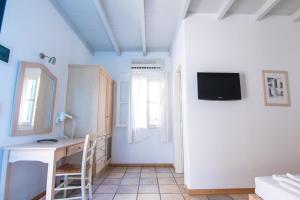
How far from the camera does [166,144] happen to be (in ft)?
13.4

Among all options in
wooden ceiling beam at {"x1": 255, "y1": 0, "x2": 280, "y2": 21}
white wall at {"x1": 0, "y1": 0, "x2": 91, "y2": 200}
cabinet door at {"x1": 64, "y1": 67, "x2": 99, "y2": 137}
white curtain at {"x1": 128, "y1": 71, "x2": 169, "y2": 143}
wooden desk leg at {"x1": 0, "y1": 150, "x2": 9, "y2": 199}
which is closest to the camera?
wooden desk leg at {"x1": 0, "y1": 150, "x2": 9, "y2": 199}

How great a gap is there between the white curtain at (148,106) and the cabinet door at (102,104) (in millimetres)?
760

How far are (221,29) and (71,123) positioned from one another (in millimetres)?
2990

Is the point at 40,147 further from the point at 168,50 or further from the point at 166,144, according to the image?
the point at 168,50

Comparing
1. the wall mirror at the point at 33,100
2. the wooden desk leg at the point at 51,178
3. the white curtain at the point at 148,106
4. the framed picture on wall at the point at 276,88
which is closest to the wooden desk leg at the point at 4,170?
the wall mirror at the point at 33,100

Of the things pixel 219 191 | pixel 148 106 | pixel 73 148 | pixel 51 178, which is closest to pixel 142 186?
pixel 219 191

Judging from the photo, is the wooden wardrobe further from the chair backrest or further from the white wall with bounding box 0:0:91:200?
the chair backrest

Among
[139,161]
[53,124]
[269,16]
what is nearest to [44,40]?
[53,124]

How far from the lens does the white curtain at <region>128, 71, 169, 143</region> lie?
4.01 metres

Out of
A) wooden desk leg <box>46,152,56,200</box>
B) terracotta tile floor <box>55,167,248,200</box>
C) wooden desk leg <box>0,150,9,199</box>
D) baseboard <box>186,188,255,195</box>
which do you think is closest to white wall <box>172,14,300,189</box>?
baseboard <box>186,188,255,195</box>

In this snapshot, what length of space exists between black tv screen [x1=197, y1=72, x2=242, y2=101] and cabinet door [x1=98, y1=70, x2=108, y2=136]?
1.75m

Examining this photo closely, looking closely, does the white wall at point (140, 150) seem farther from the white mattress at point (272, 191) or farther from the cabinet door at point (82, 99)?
the white mattress at point (272, 191)

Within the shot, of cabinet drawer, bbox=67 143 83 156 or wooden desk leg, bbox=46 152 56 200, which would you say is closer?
wooden desk leg, bbox=46 152 56 200

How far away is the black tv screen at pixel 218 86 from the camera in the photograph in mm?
2555
